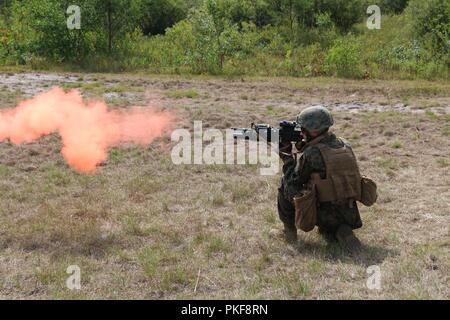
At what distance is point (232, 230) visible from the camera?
647 cm

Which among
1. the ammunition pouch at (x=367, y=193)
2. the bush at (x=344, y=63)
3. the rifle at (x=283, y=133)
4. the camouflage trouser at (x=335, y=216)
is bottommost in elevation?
the camouflage trouser at (x=335, y=216)

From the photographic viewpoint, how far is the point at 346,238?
18.9 ft

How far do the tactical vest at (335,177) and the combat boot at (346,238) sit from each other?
34 centimetres

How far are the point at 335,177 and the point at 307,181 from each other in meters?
0.32

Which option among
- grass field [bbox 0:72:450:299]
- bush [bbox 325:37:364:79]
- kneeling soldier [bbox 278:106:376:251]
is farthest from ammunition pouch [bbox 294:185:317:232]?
bush [bbox 325:37:364:79]

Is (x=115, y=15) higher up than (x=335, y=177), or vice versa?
(x=115, y=15)

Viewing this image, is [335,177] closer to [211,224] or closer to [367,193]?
[367,193]

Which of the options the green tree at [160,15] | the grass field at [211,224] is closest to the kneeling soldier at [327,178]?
the grass field at [211,224]

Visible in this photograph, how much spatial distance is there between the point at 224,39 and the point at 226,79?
2380 mm

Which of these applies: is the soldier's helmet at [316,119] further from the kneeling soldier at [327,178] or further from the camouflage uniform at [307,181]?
the camouflage uniform at [307,181]

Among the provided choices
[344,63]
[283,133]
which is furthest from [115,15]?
[283,133]

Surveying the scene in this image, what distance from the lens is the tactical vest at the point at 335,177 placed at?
5555 mm

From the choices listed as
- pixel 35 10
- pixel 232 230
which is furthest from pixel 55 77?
pixel 232 230
